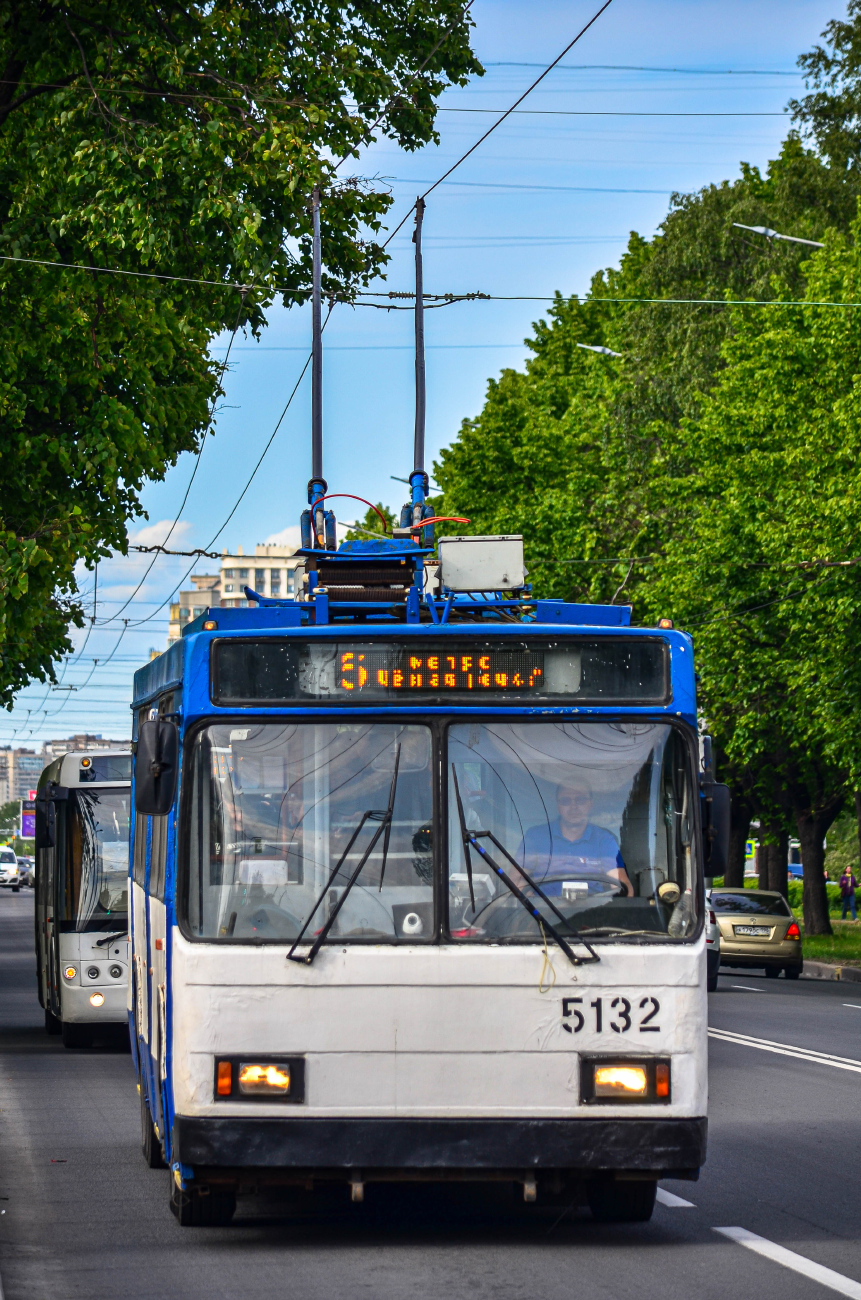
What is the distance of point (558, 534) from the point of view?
42.8m

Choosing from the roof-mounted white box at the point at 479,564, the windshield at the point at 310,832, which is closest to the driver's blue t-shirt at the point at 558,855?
the windshield at the point at 310,832

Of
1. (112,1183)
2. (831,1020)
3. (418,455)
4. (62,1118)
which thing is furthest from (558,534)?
(112,1183)

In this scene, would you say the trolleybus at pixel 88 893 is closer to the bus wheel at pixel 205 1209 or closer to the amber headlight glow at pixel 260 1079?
the bus wheel at pixel 205 1209

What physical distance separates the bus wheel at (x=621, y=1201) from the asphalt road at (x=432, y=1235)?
0.07 m

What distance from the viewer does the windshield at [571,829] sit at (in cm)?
726

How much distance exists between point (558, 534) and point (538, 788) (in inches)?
1403

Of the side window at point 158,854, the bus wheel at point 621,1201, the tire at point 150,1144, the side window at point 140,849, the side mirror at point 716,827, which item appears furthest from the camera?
the side window at point 140,849

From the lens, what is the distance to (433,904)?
285 inches

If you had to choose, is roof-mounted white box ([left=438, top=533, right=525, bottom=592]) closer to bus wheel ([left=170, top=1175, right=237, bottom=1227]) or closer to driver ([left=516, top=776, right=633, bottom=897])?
driver ([left=516, top=776, right=633, bottom=897])

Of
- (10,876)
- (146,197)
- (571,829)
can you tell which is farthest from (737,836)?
(10,876)

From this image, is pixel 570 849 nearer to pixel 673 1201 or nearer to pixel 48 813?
pixel 673 1201

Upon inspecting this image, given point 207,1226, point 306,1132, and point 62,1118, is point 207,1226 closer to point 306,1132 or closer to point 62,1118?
point 306,1132

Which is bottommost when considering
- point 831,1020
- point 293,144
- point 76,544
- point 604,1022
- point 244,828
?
point 831,1020

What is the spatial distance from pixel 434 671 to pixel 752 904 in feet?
81.3
